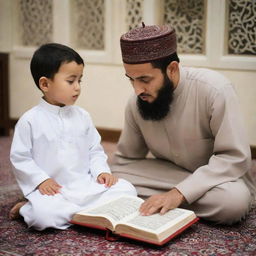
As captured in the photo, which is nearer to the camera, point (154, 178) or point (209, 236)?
point (209, 236)

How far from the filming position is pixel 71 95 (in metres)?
2.39

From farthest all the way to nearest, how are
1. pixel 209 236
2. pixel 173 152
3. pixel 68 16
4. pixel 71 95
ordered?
pixel 68 16
pixel 173 152
pixel 71 95
pixel 209 236

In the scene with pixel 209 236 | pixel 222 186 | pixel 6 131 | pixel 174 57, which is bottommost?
pixel 6 131

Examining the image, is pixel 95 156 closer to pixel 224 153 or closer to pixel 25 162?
pixel 25 162

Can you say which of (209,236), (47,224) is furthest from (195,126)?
(47,224)

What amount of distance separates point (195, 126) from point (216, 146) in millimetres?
188

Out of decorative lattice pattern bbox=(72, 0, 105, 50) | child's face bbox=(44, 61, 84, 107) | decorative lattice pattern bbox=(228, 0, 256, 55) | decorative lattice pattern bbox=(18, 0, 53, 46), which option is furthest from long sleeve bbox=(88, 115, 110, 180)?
decorative lattice pattern bbox=(18, 0, 53, 46)

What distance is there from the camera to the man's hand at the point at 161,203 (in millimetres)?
2148

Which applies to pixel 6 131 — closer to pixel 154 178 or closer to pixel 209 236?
pixel 154 178

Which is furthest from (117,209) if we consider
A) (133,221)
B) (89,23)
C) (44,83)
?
(89,23)

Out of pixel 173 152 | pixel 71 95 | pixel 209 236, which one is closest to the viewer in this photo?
pixel 209 236

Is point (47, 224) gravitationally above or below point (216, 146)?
below

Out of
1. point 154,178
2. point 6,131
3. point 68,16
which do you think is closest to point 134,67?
point 154,178

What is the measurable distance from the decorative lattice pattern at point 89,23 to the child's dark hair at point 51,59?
263cm
